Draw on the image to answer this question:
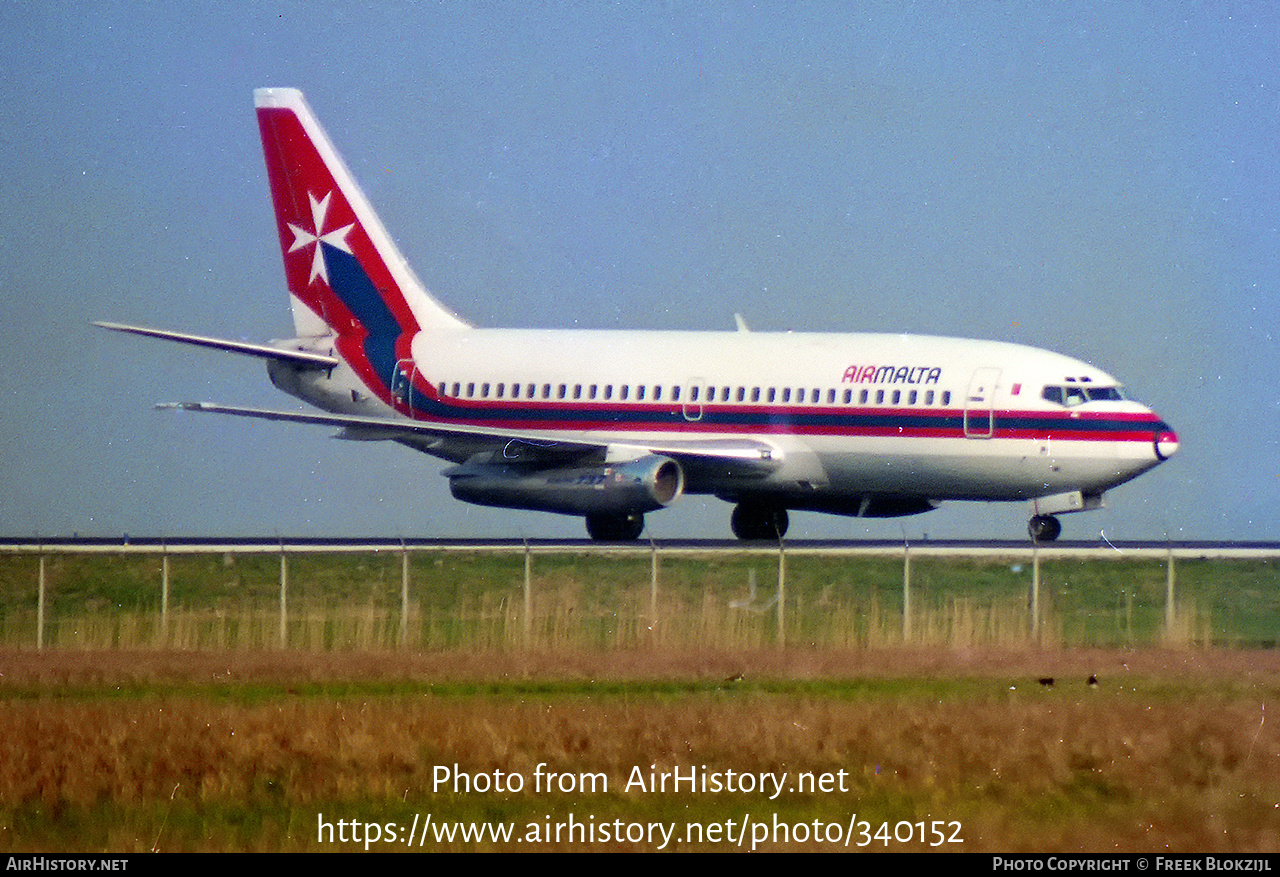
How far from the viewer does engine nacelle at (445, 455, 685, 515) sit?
38562 millimetres

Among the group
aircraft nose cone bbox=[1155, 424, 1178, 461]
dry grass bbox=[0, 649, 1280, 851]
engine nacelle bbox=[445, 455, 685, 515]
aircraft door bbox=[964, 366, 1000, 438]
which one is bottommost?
dry grass bbox=[0, 649, 1280, 851]

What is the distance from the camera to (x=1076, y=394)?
122ft

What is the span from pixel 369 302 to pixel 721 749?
28.5 metres

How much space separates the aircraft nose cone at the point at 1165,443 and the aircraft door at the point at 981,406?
2.64 m

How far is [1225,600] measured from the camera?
3297 centimetres

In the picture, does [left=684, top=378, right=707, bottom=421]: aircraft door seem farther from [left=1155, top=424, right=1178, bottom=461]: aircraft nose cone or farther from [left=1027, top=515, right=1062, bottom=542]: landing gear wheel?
[left=1155, top=424, right=1178, bottom=461]: aircraft nose cone

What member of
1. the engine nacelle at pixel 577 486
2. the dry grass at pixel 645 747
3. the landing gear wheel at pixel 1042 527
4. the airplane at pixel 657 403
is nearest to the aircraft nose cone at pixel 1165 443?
the airplane at pixel 657 403

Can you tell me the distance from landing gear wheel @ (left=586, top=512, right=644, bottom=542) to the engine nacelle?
1313 mm

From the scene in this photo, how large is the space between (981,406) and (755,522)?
6589 mm

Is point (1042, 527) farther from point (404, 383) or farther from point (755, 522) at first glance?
point (404, 383)

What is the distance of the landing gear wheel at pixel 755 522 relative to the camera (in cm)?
4241

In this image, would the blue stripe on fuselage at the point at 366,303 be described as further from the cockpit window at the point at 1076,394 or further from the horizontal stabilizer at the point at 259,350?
the cockpit window at the point at 1076,394

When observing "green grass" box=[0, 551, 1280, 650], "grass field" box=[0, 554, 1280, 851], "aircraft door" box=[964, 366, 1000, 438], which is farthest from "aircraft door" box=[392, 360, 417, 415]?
"aircraft door" box=[964, 366, 1000, 438]

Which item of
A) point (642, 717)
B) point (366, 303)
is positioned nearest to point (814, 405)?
point (366, 303)
